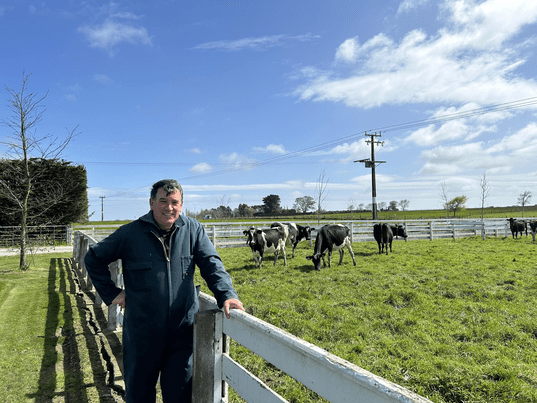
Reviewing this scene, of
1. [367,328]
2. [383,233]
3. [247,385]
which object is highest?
[383,233]

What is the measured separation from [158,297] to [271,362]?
0.90 meters

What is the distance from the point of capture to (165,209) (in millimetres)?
2496

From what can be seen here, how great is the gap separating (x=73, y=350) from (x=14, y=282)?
6587 millimetres

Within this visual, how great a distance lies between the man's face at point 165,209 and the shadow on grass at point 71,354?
7.48ft

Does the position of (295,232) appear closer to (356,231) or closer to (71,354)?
(356,231)

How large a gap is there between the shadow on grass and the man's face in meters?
2.28

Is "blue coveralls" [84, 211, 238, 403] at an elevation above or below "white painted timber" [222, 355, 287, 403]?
above

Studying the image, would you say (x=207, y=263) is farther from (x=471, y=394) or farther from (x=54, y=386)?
(x=471, y=394)

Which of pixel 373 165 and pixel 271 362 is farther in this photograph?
pixel 373 165

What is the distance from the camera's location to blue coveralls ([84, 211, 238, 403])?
2365mm

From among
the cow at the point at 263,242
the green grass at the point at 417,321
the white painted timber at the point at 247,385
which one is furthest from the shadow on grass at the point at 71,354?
the cow at the point at 263,242

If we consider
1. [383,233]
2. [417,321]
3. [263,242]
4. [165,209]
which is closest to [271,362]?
[165,209]

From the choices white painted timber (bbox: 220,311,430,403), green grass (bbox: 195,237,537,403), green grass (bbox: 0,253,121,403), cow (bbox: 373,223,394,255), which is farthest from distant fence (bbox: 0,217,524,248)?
white painted timber (bbox: 220,311,430,403)

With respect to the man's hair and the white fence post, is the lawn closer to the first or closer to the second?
the white fence post
